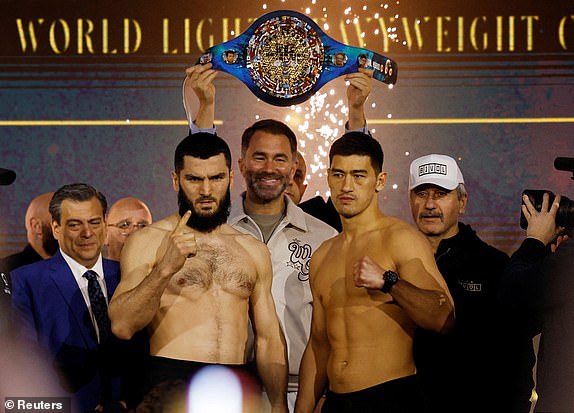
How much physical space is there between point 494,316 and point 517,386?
0.26m

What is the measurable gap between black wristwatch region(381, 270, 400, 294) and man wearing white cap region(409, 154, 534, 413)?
386 millimetres

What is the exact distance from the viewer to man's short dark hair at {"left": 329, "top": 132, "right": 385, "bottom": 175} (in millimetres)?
3449

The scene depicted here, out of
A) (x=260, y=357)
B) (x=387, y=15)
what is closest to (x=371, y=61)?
(x=387, y=15)

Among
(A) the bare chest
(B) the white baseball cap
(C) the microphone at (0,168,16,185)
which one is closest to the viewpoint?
(A) the bare chest

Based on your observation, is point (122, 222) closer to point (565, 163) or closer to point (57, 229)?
point (57, 229)

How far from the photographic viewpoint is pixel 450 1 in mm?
4293

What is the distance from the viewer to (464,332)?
346 cm

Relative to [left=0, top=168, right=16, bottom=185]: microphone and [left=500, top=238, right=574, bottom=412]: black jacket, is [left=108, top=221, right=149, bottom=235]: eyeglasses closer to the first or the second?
[left=0, top=168, right=16, bottom=185]: microphone

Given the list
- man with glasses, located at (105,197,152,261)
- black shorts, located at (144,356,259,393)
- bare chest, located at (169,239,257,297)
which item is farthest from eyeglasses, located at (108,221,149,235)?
black shorts, located at (144,356,259,393)

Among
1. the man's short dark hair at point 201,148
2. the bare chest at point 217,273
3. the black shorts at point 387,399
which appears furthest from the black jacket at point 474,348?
the man's short dark hair at point 201,148

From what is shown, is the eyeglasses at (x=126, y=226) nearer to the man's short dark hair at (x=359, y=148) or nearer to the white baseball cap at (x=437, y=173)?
the man's short dark hair at (x=359, y=148)

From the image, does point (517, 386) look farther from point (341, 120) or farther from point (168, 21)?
point (168, 21)
